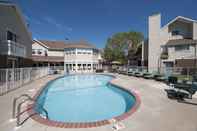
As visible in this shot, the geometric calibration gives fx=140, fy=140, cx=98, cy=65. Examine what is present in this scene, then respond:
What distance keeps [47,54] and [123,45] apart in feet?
68.5

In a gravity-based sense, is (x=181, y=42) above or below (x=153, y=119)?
above

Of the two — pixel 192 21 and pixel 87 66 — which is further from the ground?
pixel 192 21

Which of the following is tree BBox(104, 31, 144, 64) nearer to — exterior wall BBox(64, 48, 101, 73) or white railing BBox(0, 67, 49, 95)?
exterior wall BBox(64, 48, 101, 73)

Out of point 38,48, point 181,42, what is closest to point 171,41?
point 181,42

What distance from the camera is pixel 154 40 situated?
2648 centimetres

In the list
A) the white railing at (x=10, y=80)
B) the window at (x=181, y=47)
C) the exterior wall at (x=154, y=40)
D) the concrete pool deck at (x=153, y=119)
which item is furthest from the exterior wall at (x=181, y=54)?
the white railing at (x=10, y=80)

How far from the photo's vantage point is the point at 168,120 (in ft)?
17.3

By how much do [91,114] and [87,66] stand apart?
97.1 ft

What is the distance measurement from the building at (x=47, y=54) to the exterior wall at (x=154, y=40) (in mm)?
23111

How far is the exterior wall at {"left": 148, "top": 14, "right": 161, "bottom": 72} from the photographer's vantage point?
2611cm

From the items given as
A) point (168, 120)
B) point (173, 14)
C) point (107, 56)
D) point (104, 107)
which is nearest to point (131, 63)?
point (107, 56)

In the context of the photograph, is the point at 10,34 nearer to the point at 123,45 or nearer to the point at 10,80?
the point at 10,80

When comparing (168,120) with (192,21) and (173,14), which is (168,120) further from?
(173,14)

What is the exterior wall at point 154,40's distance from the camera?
85.7ft
